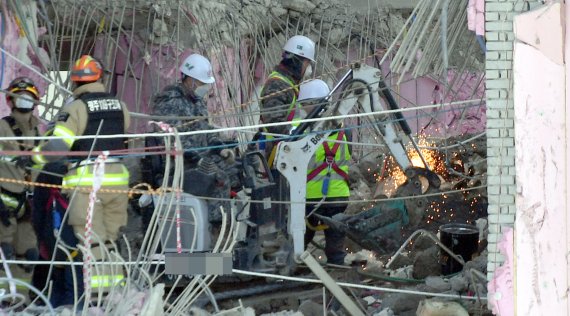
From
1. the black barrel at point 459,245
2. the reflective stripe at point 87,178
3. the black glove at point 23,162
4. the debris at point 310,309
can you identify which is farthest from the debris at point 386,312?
the black glove at point 23,162

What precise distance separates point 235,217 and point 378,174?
6167 mm

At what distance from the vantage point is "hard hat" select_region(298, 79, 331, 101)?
12.4 meters

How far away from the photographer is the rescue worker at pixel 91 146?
9.37 meters

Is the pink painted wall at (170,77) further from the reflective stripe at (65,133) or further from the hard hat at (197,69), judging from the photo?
the reflective stripe at (65,133)

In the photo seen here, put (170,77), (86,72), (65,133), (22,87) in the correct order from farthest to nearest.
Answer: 1. (170,77)
2. (22,87)
3. (86,72)
4. (65,133)

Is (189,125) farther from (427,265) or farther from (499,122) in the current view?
(499,122)

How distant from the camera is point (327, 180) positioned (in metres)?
12.3

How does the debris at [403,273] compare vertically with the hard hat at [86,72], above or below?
below

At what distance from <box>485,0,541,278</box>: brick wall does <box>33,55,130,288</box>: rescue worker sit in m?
2.85

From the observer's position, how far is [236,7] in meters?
17.8

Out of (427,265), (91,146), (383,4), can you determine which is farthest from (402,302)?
(383,4)

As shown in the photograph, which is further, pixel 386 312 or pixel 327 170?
pixel 327 170

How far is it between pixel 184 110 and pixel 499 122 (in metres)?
3.62

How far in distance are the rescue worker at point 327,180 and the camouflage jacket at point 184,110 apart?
146 cm
